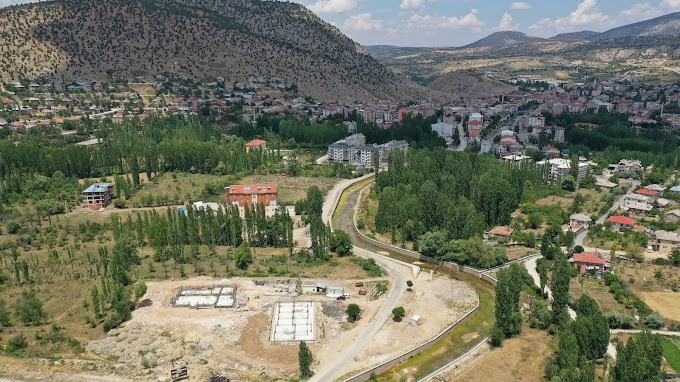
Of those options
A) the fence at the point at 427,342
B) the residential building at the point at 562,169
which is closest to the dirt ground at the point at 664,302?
the fence at the point at 427,342

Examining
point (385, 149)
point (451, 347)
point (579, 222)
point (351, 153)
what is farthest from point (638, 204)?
point (351, 153)

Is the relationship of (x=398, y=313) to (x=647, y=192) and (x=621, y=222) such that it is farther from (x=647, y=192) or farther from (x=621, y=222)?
(x=647, y=192)

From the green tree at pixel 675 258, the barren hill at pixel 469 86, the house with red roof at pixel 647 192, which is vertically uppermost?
the barren hill at pixel 469 86

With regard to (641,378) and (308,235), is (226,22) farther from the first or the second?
(641,378)

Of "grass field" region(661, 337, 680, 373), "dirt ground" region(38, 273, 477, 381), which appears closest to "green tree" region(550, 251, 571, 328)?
"grass field" region(661, 337, 680, 373)

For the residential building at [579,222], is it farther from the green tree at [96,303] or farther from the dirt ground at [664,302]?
the green tree at [96,303]
